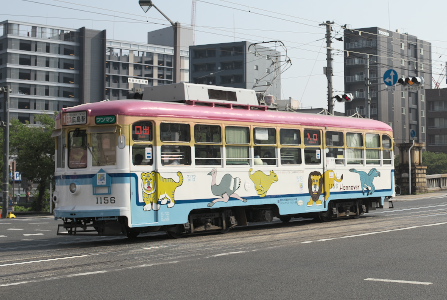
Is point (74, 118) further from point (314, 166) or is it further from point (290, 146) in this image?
point (314, 166)

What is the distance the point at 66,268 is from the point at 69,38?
340 ft

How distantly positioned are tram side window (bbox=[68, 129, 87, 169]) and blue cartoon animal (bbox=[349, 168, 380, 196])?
9.25m

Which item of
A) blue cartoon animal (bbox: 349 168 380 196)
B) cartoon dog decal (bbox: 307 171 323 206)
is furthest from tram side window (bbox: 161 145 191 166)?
blue cartoon animal (bbox: 349 168 380 196)

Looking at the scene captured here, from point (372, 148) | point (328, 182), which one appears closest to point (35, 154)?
point (372, 148)

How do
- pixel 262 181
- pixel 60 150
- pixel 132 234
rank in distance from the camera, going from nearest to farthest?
pixel 60 150 < pixel 132 234 < pixel 262 181

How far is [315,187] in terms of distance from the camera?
2056cm

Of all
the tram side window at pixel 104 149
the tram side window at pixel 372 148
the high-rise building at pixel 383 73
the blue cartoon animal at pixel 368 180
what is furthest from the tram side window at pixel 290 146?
the high-rise building at pixel 383 73

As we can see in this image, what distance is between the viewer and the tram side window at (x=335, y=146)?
21266mm

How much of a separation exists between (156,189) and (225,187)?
2.17 metres

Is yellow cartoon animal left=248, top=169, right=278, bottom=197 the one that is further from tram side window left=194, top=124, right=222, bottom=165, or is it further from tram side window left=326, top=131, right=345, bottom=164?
tram side window left=326, top=131, right=345, bottom=164

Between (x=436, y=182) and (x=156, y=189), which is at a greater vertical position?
(x=436, y=182)

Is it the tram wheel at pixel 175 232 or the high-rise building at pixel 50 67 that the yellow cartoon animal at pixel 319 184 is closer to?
the tram wheel at pixel 175 232

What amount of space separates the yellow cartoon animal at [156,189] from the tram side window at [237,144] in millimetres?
1912

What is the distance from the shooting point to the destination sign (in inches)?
630
